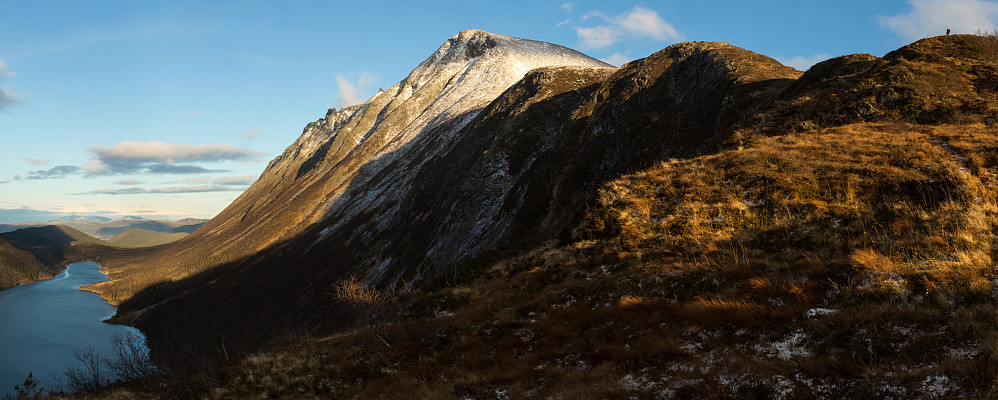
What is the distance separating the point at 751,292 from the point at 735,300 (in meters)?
0.59

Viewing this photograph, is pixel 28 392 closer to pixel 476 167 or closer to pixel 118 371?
pixel 118 371

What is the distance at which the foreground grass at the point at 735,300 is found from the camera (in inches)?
297

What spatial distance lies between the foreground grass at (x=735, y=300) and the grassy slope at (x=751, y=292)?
6 cm

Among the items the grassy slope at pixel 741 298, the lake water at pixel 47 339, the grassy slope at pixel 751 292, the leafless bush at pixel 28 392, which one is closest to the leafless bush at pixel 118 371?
the leafless bush at pixel 28 392

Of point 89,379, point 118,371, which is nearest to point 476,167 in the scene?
point 118,371

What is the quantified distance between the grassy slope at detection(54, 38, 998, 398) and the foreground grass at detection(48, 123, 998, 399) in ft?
0.19

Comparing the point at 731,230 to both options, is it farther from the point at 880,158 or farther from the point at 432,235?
the point at 432,235

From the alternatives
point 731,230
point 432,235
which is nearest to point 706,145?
point 731,230

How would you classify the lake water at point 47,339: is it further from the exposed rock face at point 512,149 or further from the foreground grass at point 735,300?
the foreground grass at point 735,300

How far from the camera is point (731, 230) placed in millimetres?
16078

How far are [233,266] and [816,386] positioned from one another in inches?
8343

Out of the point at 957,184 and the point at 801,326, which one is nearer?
the point at 801,326

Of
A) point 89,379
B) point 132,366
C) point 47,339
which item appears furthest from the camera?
point 47,339

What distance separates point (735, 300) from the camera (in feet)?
35.7
